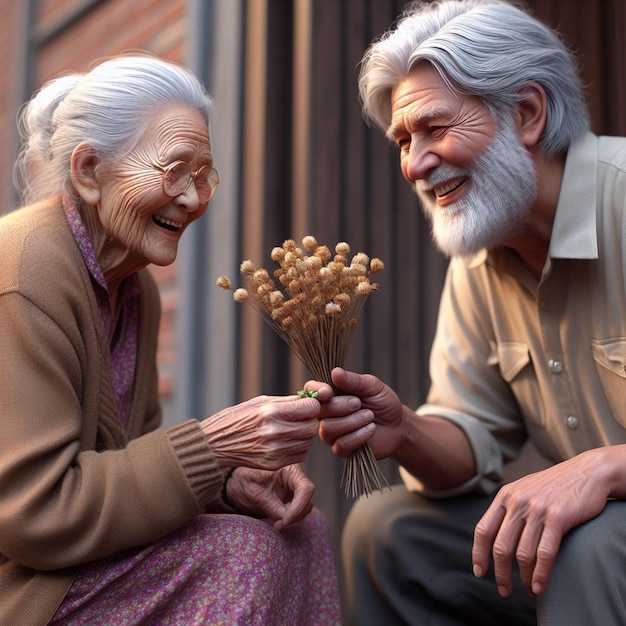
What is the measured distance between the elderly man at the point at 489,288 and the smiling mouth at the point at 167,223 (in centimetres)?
51

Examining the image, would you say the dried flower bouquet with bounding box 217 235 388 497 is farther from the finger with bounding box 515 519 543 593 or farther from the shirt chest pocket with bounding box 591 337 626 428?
the shirt chest pocket with bounding box 591 337 626 428

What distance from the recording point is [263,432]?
1.83m

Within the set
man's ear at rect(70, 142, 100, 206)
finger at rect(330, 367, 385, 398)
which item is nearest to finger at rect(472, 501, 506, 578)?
finger at rect(330, 367, 385, 398)

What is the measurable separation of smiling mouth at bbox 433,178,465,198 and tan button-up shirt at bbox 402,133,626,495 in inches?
9.9

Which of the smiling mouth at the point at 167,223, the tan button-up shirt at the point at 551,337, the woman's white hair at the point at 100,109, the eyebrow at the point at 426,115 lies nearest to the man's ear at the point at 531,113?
the tan button-up shirt at the point at 551,337

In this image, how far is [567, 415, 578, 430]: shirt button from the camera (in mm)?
2363

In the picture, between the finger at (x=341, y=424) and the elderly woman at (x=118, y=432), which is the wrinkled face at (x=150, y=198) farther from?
the finger at (x=341, y=424)

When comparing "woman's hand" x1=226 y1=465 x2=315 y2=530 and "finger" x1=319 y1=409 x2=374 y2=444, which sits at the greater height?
"finger" x1=319 y1=409 x2=374 y2=444

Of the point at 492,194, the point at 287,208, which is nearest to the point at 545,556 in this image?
the point at 492,194

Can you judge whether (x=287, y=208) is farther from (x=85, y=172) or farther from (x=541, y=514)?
(x=541, y=514)

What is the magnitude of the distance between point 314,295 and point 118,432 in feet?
1.67

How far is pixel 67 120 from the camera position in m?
2.03

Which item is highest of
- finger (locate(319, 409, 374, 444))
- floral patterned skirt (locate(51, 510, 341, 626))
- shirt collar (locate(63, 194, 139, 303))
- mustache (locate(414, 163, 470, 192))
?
mustache (locate(414, 163, 470, 192))

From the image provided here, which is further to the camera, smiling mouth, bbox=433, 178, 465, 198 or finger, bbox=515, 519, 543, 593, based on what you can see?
smiling mouth, bbox=433, 178, 465, 198
